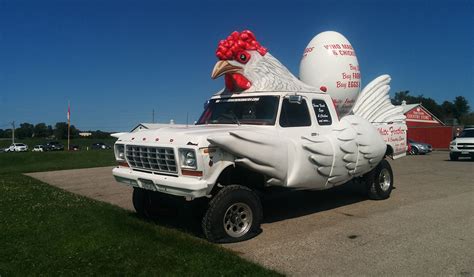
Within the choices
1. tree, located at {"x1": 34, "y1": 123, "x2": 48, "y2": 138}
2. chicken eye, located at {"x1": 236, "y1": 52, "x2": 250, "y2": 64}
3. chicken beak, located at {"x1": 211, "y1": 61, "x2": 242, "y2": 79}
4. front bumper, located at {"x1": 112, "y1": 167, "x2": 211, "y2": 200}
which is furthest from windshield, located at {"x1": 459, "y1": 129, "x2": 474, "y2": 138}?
tree, located at {"x1": 34, "y1": 123, "x2": 48, "y2": 138}

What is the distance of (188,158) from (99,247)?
1.59m

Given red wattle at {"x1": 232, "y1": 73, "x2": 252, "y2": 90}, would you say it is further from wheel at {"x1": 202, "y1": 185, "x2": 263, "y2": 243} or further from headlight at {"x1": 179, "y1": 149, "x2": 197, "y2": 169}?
headlight at {"x1": 179, "y1": 149, "x2": 197, "y2": 169}

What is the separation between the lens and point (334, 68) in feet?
31.4

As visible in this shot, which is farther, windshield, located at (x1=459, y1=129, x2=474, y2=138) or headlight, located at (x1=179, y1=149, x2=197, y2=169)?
windshield, located at (x1=459, y1=129, x2=474, y2=138)

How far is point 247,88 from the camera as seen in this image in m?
7.47

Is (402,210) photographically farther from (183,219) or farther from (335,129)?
(183,219)

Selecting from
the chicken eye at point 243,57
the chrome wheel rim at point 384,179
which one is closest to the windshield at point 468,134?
the chrome wheel rim at point 384,179

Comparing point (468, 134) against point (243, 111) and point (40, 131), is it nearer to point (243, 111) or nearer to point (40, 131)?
point (243, 111)

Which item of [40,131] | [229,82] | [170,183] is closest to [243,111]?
[229,82]

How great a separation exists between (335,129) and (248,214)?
246cm

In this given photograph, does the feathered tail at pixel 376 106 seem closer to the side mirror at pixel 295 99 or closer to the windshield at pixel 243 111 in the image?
the side mirror at pixel 295 99

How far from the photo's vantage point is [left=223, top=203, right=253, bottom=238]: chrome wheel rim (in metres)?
5.96

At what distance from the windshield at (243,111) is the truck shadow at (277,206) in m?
1.19

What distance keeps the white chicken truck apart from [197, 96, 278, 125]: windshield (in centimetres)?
2
